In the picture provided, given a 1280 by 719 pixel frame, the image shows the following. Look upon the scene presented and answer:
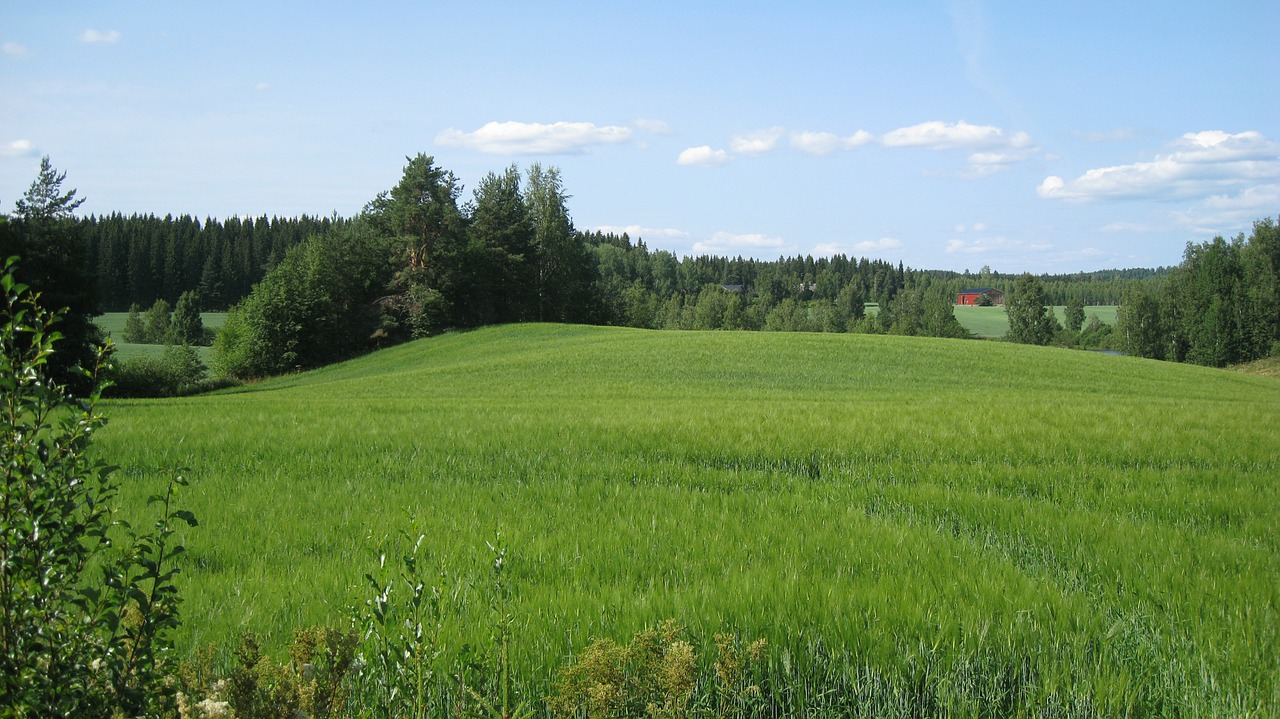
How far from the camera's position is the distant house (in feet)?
612

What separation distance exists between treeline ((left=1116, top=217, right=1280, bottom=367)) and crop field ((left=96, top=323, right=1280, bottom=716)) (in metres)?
82.6

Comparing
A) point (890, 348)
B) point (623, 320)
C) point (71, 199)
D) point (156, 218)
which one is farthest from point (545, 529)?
point (156, 218)

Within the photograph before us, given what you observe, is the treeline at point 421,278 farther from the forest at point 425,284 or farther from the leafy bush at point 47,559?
the leafy bush at point 47,559

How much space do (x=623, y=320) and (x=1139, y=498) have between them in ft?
261

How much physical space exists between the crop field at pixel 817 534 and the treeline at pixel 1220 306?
82.6 meters

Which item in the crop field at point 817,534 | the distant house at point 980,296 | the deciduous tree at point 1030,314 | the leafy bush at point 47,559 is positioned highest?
the distant house at point 980,296

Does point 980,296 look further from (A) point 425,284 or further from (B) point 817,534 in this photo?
(B) point 817,534

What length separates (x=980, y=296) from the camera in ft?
620

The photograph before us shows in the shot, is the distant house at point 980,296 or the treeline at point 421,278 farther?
the distant house at point 980,296

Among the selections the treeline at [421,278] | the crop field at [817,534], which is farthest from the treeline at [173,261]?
the crop field at [817,534]

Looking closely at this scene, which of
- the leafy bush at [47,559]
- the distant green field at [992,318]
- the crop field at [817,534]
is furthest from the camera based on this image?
the distant green field at [992,318]

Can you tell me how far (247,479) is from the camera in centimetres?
795

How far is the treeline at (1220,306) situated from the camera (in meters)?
74.7

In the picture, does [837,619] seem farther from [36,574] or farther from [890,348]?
[890,348]
